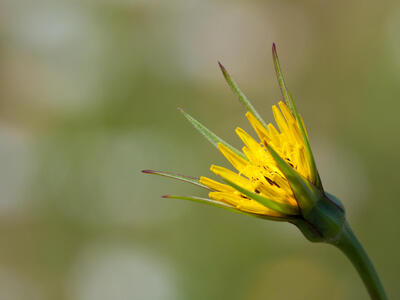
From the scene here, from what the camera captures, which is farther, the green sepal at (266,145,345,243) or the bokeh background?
the bokeh background

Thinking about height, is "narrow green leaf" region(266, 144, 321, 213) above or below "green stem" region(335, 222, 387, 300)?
above

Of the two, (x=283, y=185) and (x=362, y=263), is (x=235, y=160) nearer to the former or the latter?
(x=283, y=185)

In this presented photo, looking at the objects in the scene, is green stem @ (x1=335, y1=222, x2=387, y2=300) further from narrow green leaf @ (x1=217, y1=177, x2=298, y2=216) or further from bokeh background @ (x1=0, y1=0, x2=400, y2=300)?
bokeh background @ (x1=0, y1=0, x2=400, y2=300)

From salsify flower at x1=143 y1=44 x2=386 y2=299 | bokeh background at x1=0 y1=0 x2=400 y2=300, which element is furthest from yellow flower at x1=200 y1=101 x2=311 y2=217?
bokeh background at x1=0 y1=0 x2=400 y2=300

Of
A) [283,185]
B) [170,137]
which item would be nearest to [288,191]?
[283,185]

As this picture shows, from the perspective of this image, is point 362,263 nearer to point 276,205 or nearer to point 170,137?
point 276,205

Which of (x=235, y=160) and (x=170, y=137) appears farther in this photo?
(x=170, y=137)

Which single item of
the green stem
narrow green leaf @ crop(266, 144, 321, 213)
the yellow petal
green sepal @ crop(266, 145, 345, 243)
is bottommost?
the green stem
